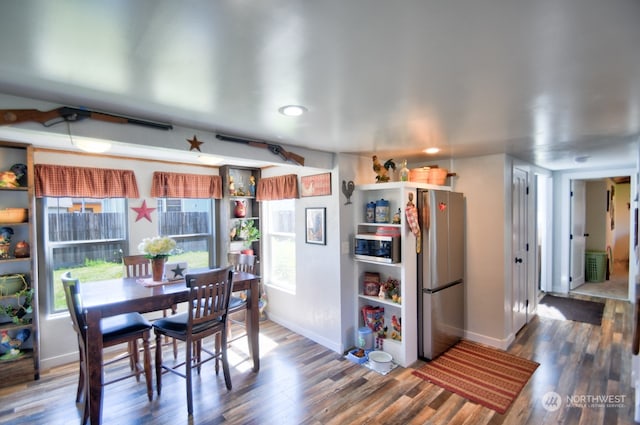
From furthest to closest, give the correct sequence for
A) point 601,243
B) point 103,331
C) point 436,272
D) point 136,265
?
1. point 601,243
2. point 136,265
3. point 436,272
4. point 103,331

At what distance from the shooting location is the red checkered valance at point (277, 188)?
3.95 meters

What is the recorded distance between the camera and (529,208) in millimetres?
4250

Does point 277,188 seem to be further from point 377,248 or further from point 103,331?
point 103,331

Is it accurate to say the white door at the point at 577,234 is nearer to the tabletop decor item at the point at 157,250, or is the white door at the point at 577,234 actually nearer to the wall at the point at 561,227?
the wall at the point at 561,227

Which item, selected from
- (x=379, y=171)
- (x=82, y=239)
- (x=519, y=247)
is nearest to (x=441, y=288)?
(x=519, y=247)

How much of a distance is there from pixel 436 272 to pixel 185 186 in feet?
10.6

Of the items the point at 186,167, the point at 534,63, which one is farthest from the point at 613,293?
the point at 186,167

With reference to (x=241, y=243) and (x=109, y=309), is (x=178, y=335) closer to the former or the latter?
(x=109, y=309)

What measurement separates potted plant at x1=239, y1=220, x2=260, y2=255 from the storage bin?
6641 mm

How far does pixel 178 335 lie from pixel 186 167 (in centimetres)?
233

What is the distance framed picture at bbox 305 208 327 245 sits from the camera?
11.8ft

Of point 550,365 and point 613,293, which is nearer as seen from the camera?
point 550,365

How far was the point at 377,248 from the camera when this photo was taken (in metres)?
3.31

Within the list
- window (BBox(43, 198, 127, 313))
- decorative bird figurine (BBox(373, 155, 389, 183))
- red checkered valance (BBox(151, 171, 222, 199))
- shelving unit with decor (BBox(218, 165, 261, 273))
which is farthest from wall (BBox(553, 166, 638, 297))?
window (BBox(43, 198, 127, 313))
